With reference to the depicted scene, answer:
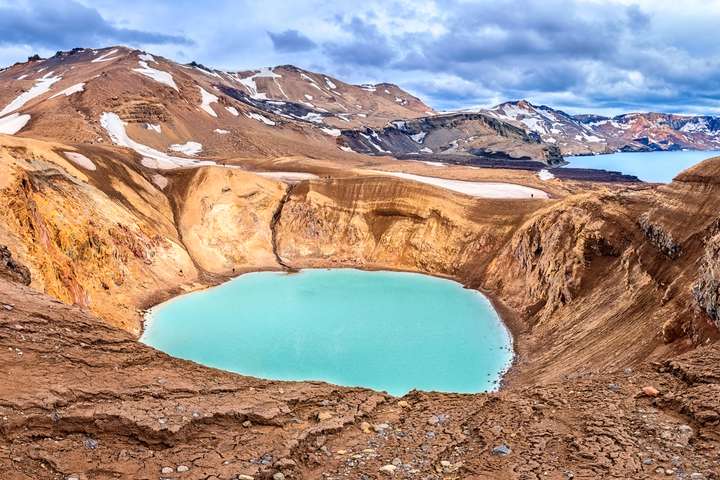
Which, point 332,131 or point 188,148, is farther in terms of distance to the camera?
point 332,131

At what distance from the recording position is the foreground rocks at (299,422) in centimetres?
845

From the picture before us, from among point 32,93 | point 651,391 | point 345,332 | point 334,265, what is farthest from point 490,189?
point 32,93

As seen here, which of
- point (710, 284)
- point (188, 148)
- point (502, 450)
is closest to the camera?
point (502, 450)

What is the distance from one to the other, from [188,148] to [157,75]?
35.2m

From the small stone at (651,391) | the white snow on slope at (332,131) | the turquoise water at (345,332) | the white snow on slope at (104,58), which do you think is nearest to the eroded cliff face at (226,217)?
the turquoise water at (345,332)

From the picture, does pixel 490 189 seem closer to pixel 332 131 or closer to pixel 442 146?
pixel 332 131

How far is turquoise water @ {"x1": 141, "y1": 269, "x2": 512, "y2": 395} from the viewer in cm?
2683

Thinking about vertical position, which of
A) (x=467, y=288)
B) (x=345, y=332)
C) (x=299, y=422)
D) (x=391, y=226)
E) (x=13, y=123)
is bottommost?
(x=345, y=332)

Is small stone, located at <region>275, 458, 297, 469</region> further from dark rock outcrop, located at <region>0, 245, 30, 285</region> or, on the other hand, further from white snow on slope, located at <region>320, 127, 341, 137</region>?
white snow on slope, located at <region>320, 127, 341, 137</region>

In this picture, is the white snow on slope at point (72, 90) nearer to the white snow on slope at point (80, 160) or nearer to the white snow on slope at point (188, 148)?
the white snow on slope at point (188, 148)

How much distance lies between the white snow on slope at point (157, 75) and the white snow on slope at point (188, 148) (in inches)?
984

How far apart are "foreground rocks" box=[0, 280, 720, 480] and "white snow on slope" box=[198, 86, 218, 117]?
397 ft

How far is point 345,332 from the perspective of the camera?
32969 millimetres

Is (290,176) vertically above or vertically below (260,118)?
below
